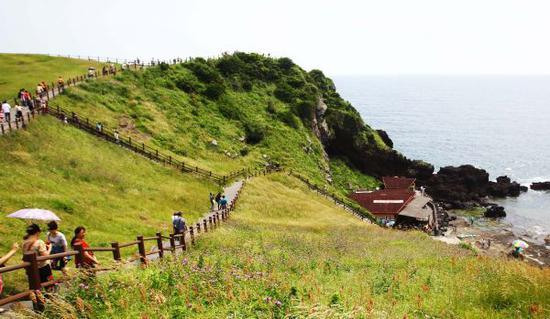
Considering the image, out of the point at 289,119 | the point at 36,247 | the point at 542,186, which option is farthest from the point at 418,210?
the point at 36,247

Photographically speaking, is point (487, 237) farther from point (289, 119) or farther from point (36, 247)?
point (36, 247)

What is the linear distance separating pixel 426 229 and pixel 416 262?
4251 cm

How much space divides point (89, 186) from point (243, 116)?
45.3 meters

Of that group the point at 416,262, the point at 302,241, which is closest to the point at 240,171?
the point at 302,241

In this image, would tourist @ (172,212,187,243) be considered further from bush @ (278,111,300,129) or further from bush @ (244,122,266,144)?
bush @ (278,111,300,129)

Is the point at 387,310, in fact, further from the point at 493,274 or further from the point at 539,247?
the point at 539,247

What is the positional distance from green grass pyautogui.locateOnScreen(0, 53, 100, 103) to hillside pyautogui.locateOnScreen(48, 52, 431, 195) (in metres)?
6.11

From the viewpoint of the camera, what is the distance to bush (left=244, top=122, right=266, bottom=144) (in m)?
71.0

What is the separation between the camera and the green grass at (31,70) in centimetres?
5390

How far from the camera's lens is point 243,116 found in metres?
75.4

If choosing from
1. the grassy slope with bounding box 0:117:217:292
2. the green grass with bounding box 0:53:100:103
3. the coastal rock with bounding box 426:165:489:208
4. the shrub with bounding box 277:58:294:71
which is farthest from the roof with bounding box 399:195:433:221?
the green grass with bounding box 0:53:100:103

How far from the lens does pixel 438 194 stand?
270ft

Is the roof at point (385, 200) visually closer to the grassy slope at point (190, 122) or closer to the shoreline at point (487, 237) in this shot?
the shoreline at point (487, 237)

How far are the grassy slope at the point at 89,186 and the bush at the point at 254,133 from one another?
994 inches
